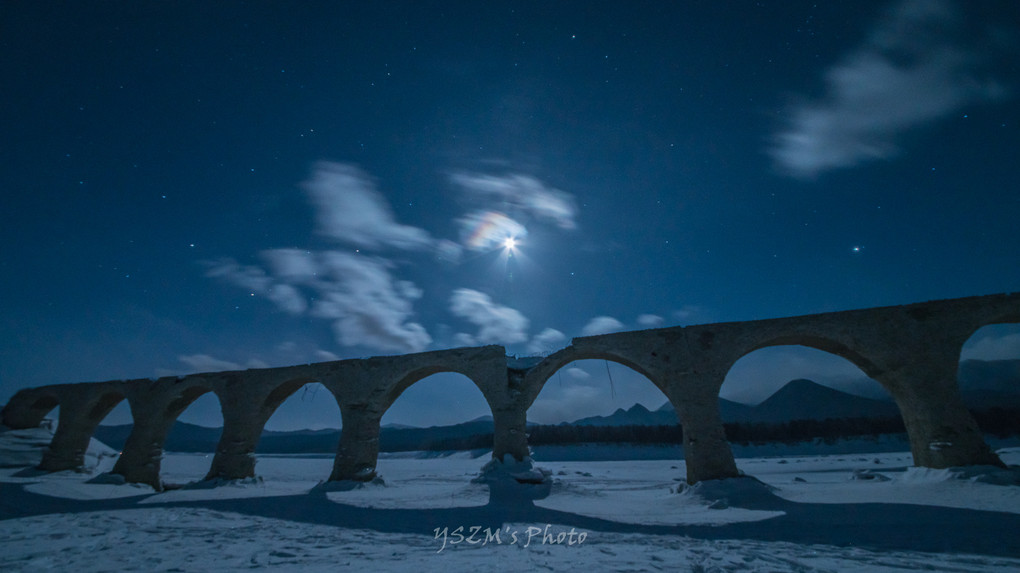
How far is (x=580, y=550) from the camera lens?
5449 mm

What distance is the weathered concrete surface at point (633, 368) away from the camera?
9875 millimetres

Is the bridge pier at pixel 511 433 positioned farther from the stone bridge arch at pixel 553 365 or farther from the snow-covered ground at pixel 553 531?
the snow-covered ground at pixel 553 531

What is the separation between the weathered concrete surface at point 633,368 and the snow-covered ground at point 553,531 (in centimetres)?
128

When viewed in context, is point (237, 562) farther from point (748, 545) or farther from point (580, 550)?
point (748, 545)

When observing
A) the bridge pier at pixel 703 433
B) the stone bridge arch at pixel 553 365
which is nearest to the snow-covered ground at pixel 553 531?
the bridge pier at pixel 703 433

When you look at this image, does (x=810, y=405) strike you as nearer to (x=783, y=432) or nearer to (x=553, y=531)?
(x=783, y=432)

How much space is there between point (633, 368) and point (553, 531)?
280 inches

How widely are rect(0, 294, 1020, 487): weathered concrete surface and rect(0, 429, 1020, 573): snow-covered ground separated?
128 centimetres

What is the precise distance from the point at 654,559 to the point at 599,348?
7798 mm

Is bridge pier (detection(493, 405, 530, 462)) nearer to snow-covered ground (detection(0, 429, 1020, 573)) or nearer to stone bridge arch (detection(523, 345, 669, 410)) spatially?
stone bridge arch (detection(523, 345, 669, 410))

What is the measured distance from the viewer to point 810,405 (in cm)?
9812

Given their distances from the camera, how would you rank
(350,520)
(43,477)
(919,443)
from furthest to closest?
(43,477) → (919,443) → (350,520)

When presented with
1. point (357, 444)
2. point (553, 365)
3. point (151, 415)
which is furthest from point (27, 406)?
point (553, 365)

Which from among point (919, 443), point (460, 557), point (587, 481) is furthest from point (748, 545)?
point (587, 481)
